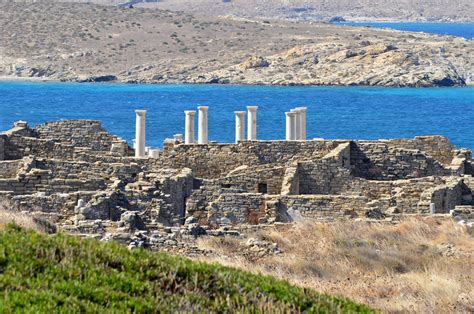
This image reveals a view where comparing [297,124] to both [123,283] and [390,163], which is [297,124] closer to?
[390,163]

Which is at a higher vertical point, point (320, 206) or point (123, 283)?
point (123, 283)

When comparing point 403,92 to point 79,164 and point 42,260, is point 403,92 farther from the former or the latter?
point 42,260

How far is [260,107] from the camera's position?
105375 mm

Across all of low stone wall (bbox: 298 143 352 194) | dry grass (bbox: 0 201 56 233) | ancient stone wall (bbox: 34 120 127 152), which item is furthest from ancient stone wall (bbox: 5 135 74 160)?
dry grass (bbox: 0 201 56 233)

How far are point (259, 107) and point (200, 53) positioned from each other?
3701cm

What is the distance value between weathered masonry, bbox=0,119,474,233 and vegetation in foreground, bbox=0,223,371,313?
294 inches

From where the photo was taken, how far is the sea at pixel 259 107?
281 ft

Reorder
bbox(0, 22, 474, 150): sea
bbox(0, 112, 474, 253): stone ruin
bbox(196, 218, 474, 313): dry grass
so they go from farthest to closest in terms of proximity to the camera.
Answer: bbox(0, 22, 474, 150): sea < bbox(0, 112, 474, 253): stone ruin < bbox(196, 218, 474, 313): dry grass

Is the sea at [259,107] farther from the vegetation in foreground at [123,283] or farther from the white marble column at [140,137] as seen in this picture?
the vegetation in foreground at [123,283]

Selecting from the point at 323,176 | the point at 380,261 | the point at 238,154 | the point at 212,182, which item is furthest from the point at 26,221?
the point at 238,154

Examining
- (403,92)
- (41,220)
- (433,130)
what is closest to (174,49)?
(403,92)

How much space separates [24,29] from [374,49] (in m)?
33.3

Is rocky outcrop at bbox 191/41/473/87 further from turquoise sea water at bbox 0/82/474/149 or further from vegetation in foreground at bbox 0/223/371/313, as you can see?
vegetation in foreground at bbox 0/223/371/313

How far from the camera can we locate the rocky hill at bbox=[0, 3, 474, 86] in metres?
130
